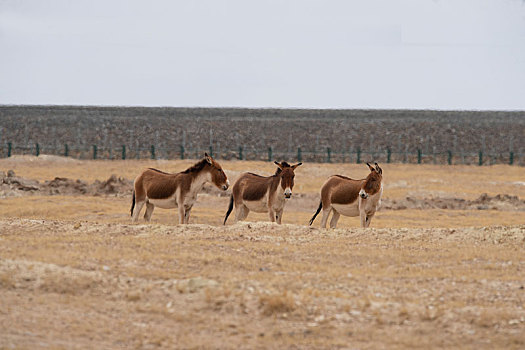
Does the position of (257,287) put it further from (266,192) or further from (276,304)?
(266,192)

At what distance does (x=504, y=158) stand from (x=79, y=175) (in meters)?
35.2

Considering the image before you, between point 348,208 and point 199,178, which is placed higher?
point 199,178

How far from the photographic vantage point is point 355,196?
22.7m

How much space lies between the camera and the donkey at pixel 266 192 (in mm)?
22200

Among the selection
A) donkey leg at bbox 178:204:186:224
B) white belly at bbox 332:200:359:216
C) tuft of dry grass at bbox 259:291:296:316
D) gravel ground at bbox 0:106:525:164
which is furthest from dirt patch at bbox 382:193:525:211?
gravel ground at bbox 0:106:525:164

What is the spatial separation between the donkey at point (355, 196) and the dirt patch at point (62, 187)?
1903 centimetres

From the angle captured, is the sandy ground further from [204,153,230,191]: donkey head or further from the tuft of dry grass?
[204,153,230,191]: donkey head

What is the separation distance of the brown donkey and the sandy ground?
3.81 metres

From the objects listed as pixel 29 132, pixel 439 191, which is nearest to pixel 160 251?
pixel 439 191

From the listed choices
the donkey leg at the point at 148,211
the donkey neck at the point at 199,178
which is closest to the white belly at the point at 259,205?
the donkey neck at the point at 199,178

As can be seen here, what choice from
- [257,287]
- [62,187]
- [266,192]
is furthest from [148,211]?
[62,187]

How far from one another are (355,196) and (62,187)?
2309 centimetres

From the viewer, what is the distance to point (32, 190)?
4097 cm

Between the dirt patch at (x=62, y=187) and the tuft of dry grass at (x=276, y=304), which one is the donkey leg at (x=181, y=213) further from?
the dirt patch at (x=62, y=187)
